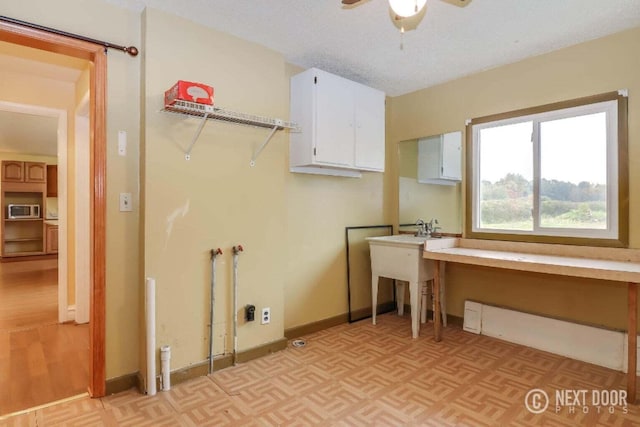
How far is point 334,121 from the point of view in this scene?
321 cm

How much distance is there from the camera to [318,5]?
7.54 ft

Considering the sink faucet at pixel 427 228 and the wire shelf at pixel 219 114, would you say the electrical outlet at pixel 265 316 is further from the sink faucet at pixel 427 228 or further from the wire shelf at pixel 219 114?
the sink faucet at pixel 427 228

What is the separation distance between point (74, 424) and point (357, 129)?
2999 millimetres

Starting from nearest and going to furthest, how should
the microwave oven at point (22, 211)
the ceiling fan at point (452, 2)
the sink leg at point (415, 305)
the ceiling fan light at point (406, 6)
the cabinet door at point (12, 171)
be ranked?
the ceiling fan light at point (406, 6) → the ceiling fan at point (452, 2) → the sink leg at point (415, 305) → the cabinet door at point (12, 171) → the microwave oven at point (22, 211)

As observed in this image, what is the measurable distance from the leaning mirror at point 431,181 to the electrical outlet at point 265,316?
77.4 inches

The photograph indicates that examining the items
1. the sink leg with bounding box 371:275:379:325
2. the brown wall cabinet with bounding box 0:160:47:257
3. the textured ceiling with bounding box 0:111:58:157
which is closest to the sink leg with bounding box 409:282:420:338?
the sink leg with bounding box 371:275:379:325

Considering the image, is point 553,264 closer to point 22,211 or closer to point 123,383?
point 123,383

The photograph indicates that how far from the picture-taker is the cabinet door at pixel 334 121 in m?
3.10

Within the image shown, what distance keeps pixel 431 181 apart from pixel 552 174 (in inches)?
45.0

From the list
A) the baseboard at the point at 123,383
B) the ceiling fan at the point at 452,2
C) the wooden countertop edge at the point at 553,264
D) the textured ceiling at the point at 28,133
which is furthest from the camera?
the textured ceiling at the point at 28,133

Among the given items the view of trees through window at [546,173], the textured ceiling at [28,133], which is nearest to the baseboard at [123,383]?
the view of trees through window at [546,173]

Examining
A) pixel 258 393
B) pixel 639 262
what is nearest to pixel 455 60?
pixel 639 262

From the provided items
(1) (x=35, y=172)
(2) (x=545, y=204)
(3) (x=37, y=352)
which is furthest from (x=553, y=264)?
(1) (x=35, y=172)

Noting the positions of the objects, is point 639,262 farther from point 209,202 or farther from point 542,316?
point 209,202
